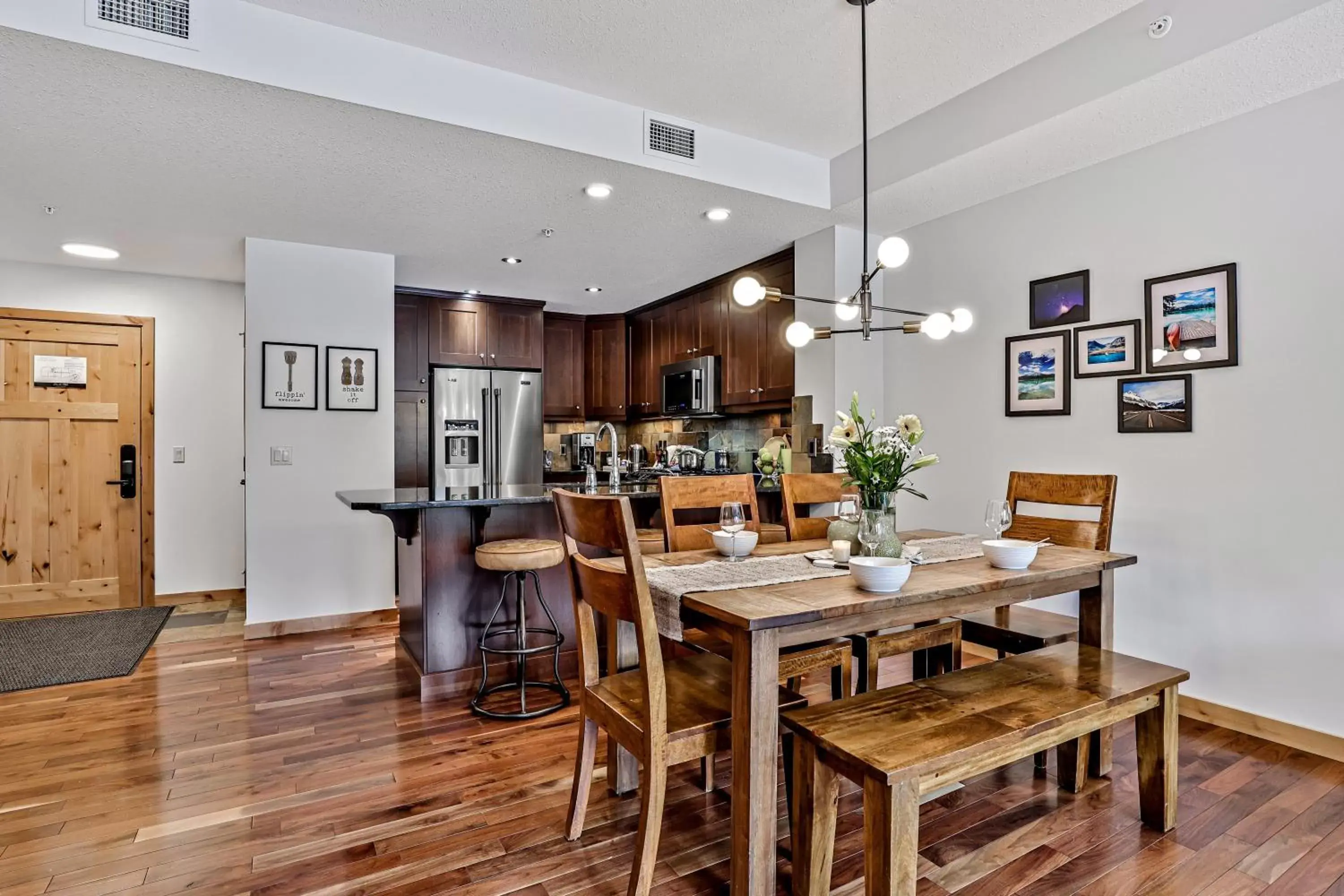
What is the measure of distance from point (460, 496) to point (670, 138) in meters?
1.92

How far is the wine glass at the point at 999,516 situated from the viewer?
7.15 feet

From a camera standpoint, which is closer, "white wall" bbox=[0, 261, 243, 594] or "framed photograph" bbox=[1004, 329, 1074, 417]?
"framed photograph" bbox=[1004, 329, 1074, 417]

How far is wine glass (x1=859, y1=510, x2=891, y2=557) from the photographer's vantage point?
2014 mm

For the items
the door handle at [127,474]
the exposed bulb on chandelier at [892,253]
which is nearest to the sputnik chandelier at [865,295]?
the exposed bulb on chandelier at [892,253]

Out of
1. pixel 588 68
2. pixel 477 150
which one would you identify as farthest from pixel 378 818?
pixel 588 68

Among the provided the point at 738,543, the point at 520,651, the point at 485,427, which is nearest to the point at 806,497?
the point at 738,543

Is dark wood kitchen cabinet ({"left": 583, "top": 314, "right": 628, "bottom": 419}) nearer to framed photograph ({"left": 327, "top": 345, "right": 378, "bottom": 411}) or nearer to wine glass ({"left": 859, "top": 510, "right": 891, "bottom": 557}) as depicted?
framed photograph ({"left": 327, "top": 345, "right": 378, "bottom": 411})

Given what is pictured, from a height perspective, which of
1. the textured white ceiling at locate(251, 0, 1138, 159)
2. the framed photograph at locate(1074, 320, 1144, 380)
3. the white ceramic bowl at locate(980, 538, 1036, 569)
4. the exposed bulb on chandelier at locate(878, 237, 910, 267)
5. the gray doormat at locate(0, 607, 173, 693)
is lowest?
the gray doormat at locate(0, 607, 173, 693)

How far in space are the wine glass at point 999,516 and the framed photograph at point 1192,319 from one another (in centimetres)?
139

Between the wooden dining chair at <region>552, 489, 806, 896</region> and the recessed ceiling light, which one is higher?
the recessed ceiling light

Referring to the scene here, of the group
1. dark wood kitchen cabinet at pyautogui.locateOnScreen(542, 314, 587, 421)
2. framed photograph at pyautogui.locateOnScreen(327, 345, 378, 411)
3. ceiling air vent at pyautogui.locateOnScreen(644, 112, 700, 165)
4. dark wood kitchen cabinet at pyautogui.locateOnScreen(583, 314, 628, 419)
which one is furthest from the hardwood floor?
dark wood kitchen cabinet at pyautogui.locateOnScreen(583, 314, 628, 419)

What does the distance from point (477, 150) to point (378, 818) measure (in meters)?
2.57

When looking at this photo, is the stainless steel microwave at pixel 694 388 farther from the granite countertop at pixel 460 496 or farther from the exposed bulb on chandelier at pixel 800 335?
the exposed bulb on chandelier at pixel 800 335

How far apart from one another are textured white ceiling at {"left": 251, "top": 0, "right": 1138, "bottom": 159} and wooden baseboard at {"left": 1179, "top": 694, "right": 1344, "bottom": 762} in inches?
106
